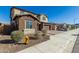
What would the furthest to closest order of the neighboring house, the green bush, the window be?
the window, the neighboring house, the green bush

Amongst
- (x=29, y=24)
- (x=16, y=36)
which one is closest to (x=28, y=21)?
(x=29, y=24)

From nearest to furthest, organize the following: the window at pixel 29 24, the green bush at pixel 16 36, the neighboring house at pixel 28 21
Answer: the green bush at pixel 16 36
the neighboring house at pixel 28 21
the window at pixel 29 24

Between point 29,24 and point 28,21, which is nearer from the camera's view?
point 29,24

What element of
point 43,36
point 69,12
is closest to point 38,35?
point 43,36

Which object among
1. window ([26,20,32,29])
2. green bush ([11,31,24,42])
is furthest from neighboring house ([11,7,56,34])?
green bush ([11,31,24,42])

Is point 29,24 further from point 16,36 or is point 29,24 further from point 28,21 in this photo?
point 16,36

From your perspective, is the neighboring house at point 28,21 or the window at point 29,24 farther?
the window at point 29,24

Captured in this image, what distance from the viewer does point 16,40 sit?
39.0ft

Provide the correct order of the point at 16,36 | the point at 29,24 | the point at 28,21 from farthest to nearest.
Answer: the point at 28,21 < the point at 29,24 < the point at 16,36

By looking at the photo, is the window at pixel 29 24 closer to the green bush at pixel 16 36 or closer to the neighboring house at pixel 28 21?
the neighboring house at pixel 28 21

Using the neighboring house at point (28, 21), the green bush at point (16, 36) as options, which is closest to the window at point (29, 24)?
the neighboring house at point (28, 21)

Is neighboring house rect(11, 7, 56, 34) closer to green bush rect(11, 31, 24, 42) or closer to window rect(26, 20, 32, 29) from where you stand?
window rect(26, 20, 32, 29)
